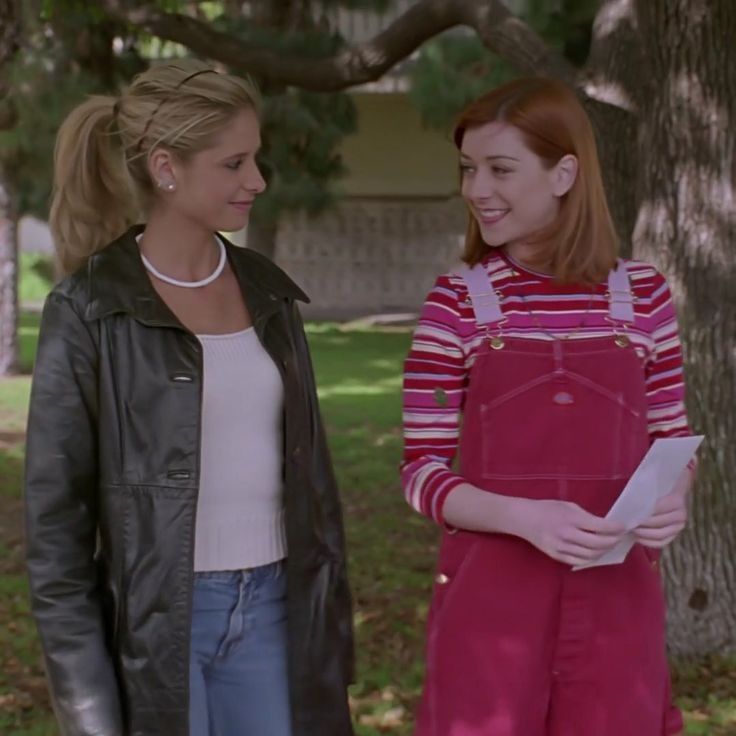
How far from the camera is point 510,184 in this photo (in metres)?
2.46

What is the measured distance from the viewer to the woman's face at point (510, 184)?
8.07ft

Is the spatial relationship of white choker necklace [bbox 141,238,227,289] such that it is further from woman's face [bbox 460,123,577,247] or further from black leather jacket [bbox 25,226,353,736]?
woman's face [bbox 460,123,577,247]

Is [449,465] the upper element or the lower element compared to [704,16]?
lower

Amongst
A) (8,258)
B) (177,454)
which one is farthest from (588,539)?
(8,258)

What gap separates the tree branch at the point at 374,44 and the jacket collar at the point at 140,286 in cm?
277

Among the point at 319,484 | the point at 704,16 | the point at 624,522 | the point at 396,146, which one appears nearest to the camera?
the point at 624,522

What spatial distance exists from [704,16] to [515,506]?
Result: 299cm

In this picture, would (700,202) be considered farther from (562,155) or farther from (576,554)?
(576,554)

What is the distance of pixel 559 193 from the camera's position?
2.48m

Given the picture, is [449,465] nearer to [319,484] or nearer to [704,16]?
[319,484]

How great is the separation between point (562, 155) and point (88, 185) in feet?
2.92

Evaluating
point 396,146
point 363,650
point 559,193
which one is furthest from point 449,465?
point 396,146

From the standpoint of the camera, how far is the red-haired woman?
2.39 metres

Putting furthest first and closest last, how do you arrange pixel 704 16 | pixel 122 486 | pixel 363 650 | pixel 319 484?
pixel 363 650
pixel 704 16
pixel 319 484
pixel 122 486
